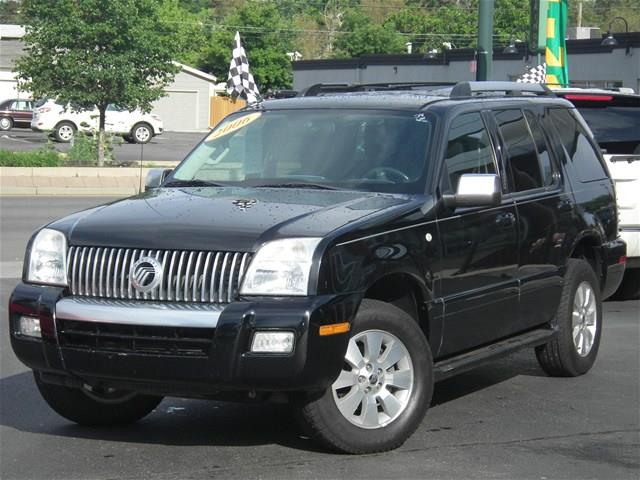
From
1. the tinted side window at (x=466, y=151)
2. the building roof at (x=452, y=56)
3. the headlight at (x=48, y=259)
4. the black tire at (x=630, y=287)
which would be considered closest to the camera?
the headlight at (x=48, y=259)

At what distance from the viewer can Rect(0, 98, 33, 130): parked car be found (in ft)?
177

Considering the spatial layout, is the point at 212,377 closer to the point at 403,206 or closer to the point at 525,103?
the point at 403,206

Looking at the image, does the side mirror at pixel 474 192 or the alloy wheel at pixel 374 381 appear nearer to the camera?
the alloy wheel at pixel 374 381

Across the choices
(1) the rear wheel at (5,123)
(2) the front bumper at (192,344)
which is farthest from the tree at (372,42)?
(2) the front bumper at (192,344)

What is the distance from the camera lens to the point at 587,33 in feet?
180

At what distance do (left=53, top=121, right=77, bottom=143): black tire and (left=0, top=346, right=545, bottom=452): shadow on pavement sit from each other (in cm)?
4028

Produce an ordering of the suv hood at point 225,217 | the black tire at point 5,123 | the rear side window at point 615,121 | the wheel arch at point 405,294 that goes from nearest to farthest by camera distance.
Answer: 1. the suv hood at point 225,217
2. the wheel arch at point 405,294
3. the rear side window at point 615,121
4. the black tire at point 5,123

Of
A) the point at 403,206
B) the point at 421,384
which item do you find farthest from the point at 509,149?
the point at 421,384

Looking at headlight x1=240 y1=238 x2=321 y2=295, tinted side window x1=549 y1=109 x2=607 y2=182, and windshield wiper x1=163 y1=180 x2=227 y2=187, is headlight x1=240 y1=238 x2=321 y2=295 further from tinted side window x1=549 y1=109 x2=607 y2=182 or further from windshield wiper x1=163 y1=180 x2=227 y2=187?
tinted side window x1=549 y1=109 x2=607 y2=182

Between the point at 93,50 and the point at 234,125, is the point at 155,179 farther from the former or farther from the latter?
the point at 93,50

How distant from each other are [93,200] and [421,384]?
19914 mm

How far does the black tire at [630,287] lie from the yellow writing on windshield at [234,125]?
5.90 metres

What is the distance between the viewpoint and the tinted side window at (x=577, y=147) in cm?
845

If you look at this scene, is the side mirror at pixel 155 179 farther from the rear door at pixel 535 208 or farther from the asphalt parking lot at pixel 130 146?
the asphalt parking lot at pixel 130 146
